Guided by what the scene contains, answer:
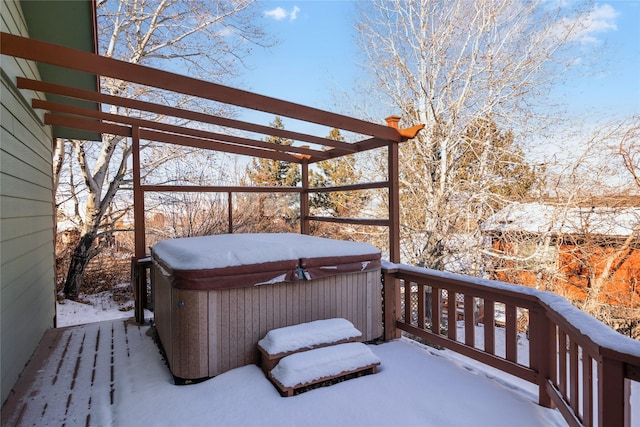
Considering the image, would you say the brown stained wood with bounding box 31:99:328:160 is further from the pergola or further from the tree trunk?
the tree trunk

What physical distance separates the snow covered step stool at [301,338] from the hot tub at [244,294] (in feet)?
0.51

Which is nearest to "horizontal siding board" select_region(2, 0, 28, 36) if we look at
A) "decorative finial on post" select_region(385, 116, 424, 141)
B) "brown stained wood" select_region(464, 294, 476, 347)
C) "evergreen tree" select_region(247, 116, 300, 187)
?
"decorative finial on post" select_region(385, 116, 424, 141)

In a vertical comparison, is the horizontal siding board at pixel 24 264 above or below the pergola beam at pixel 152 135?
below

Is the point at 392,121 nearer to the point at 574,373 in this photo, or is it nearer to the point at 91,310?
the point at 574,373

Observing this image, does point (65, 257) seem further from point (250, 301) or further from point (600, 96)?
point (600, 96)

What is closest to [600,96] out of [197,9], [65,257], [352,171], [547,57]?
[547,57]

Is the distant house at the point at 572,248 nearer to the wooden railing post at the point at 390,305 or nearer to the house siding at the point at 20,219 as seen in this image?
the wooden railing post at the point at 390,305

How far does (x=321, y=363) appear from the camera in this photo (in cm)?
243

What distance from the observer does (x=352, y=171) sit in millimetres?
10109

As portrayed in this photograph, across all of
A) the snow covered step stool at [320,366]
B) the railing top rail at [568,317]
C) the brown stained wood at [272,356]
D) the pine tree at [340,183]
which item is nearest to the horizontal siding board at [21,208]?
the brown stained wood at [272,356]

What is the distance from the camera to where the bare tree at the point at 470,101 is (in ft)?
26.0

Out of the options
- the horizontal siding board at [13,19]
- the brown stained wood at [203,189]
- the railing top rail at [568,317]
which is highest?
the horizontal siding board at [13,19]

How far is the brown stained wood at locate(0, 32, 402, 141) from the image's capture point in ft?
6.88

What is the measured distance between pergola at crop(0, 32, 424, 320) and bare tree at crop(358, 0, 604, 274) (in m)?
3.99
